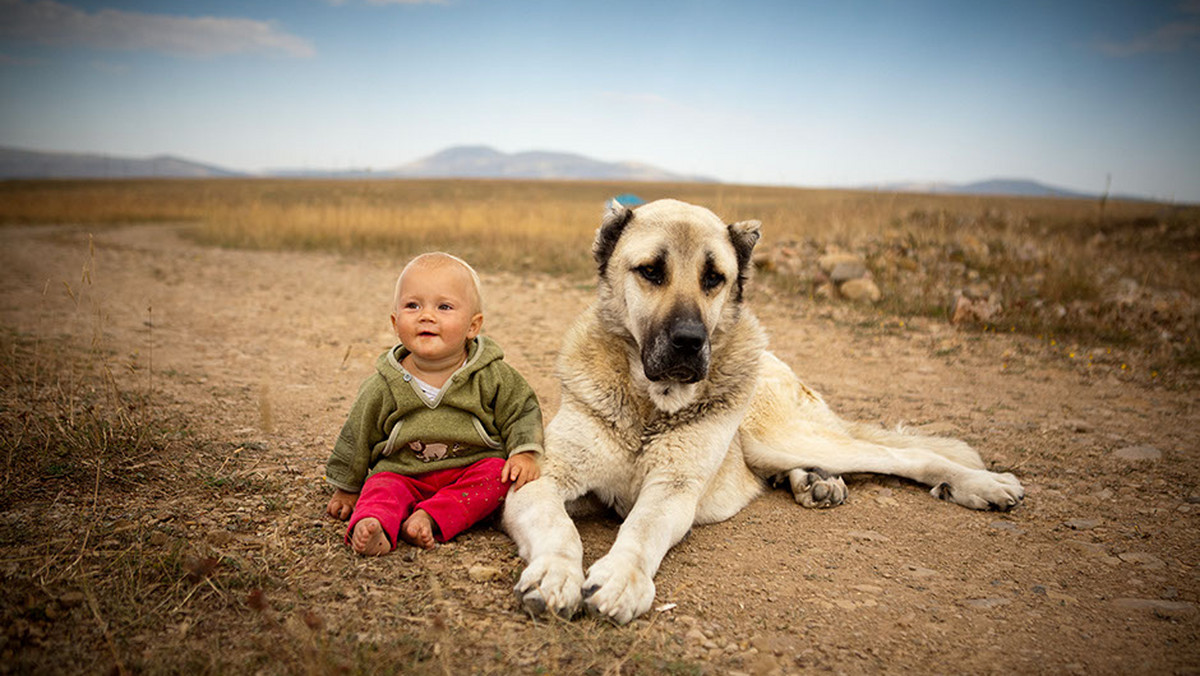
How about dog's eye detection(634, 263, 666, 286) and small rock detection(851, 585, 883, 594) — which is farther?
dog's eye detection(634, 263, 666, 286)

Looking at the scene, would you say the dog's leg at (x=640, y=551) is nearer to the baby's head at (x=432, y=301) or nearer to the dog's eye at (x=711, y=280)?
the dog's eye at (x=711, y=280)

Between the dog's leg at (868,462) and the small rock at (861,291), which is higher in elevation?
the small rock at (861,291)

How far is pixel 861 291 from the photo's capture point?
973 centimetres

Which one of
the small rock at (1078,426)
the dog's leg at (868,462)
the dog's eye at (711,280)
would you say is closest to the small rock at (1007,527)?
the dog's leg at (868,462)

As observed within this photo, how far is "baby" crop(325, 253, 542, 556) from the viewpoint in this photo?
2.86 m

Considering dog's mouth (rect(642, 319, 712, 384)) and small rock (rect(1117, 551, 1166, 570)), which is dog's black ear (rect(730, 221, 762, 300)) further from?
small rock (rect(1117, 551, 1166, 570))

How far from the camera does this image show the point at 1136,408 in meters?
A: 5.68

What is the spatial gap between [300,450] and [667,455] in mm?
2225

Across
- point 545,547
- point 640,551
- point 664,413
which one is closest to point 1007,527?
point 664,413

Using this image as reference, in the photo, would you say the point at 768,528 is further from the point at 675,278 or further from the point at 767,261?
the point at 767,261

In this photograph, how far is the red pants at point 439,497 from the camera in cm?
271

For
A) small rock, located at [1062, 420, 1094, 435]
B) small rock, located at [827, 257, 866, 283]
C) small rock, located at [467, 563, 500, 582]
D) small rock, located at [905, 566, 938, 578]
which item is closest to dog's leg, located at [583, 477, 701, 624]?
small rock, located at [467, 563, 500, 582]

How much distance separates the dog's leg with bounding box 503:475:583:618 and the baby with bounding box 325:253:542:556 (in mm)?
139

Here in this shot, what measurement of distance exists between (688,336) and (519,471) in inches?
39.4
